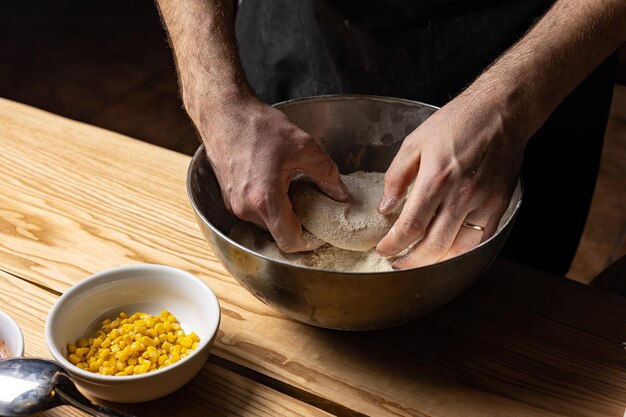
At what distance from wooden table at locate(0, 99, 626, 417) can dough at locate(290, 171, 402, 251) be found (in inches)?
4.8

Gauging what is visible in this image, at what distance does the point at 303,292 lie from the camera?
0.78 metres

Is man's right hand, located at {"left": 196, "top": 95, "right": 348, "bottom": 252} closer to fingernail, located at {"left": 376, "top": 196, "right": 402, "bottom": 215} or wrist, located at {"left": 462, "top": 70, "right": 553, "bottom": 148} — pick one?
fingernail, located at {"left": 376, "top": 196, "right": 402, "bottom": 215}

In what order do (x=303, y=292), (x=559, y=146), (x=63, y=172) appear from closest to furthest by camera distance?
(x=303, y=292), (x=63, y=172), (x=559, y=146)

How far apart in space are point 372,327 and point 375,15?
0.64 m

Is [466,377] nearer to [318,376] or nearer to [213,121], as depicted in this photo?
[318,376]

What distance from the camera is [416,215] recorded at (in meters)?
0.83

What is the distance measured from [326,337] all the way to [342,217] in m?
0.15

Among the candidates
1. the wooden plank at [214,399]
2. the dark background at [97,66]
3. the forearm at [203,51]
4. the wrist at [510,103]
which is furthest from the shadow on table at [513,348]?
the dark background at [97,66]

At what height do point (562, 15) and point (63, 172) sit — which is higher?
point (562, 15)

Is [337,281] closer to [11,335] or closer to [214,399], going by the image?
[214,399]

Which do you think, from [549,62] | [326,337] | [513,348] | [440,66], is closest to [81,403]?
[326,337]

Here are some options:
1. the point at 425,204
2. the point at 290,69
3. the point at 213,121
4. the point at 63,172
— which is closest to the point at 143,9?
the point at 290,69

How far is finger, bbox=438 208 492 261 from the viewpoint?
0.85 m

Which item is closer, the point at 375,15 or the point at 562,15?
the point at 562,15
